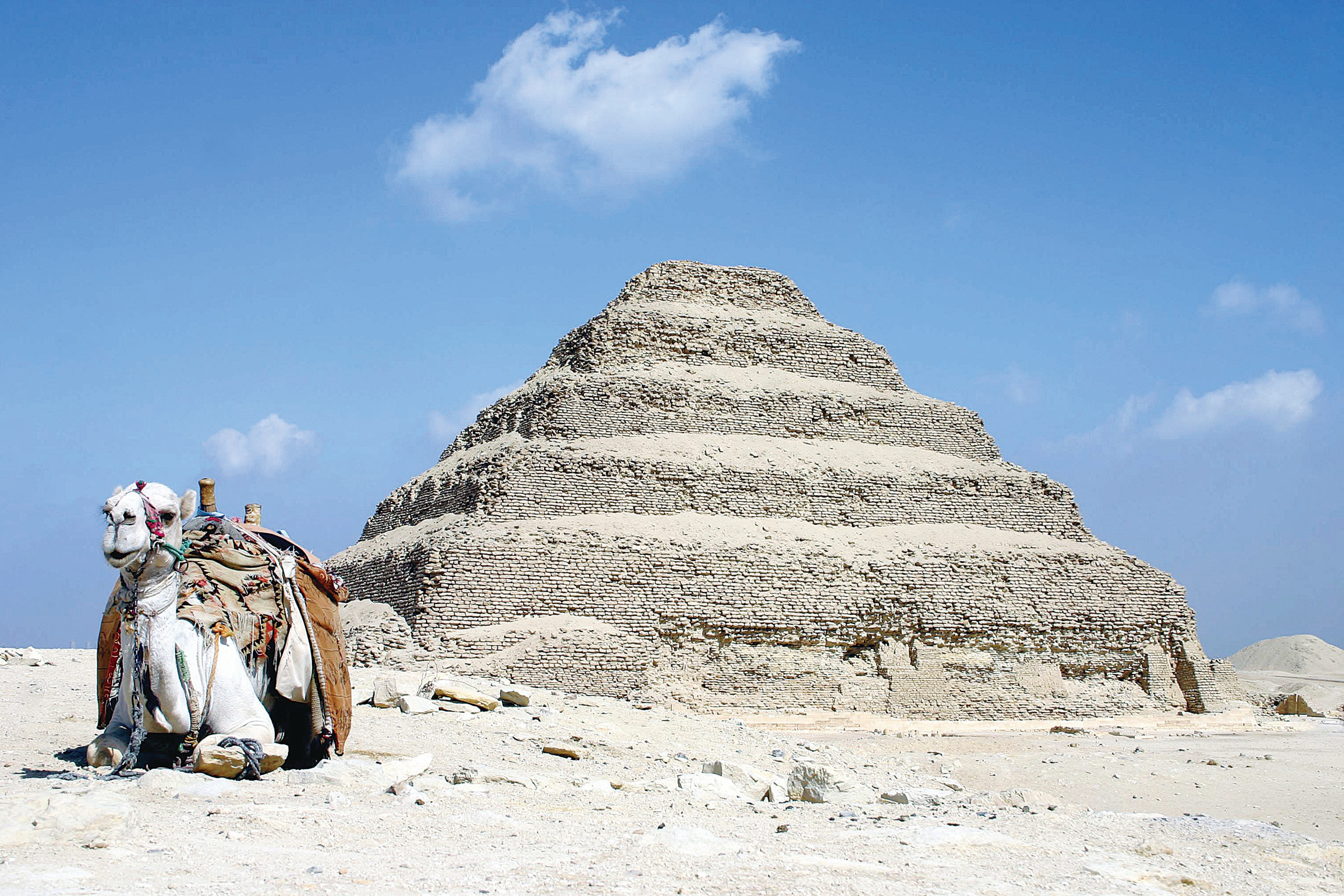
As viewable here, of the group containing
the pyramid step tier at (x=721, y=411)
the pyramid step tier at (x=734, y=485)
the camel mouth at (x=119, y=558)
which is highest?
the pyramid step tier at (x=721, y=411)

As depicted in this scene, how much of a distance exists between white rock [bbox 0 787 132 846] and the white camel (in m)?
1.06

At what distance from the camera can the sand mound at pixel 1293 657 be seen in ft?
189

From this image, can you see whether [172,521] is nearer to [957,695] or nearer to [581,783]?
[581,783]

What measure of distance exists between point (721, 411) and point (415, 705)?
16477mm

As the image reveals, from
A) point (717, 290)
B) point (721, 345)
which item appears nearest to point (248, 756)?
point (721, 345)

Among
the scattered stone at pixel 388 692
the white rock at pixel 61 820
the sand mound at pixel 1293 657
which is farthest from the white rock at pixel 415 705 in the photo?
the sand mound at pixel 1293 657

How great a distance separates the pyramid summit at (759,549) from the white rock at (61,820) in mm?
14071

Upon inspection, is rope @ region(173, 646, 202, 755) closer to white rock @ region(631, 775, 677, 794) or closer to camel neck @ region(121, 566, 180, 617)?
camel neck @ region(121, 566, 180, 617)

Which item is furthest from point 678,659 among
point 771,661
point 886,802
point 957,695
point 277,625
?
point 277,625

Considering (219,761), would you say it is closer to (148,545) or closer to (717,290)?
(148,545)

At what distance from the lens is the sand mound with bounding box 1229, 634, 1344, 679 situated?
5772 centimetres

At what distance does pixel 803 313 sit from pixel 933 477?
23.8ft

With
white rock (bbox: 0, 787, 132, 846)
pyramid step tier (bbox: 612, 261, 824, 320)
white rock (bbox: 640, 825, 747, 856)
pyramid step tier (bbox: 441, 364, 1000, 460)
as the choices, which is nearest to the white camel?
white rock (bbox: 0, 787, 132, 846)

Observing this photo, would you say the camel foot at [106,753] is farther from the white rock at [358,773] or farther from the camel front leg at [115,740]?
the white rock at [358,773]
